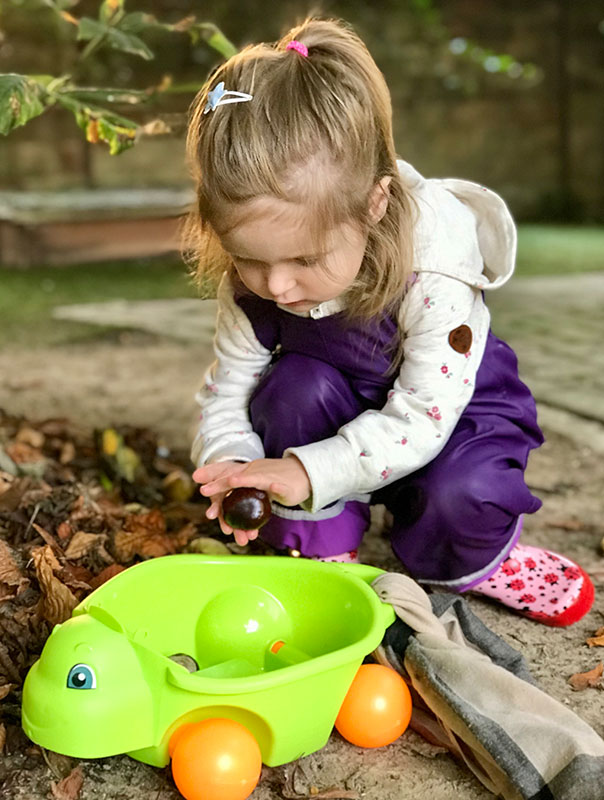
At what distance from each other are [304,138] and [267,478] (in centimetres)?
42

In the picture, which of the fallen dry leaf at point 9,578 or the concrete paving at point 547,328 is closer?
the fallen dry leaf at point 9,578

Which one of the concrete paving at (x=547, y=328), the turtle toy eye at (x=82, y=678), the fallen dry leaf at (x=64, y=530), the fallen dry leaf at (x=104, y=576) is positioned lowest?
the concrete paving at (x=547, y=328)

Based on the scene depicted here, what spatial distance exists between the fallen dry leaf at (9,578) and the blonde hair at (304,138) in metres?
0.52

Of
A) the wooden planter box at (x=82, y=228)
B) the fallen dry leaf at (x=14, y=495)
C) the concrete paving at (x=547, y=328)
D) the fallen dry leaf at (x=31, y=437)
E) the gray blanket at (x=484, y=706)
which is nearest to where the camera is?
the gray blanket at (x=484, y=706)

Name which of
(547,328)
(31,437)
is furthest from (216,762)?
(547,328)

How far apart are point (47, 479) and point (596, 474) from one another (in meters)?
1.02

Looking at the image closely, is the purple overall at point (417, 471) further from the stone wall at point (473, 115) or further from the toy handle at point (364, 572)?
the stone wall at point (473, 115)

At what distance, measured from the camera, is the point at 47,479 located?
1.68m

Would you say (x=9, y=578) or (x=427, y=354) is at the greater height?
(x=427, y=354)

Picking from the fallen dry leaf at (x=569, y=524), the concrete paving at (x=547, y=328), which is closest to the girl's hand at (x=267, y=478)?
the fallen dry leaf at (x=569, y=524)

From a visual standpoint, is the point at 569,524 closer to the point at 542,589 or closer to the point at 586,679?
the point at 542,589

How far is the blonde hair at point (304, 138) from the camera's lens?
3.68ft

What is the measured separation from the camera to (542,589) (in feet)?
4.42

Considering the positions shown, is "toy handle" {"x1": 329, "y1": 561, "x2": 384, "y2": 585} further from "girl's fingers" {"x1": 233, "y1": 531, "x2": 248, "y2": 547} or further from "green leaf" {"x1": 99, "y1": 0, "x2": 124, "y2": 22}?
"green leaf" {"x1": 99, "y1": 0, "x2": 124, "y2": 22}
